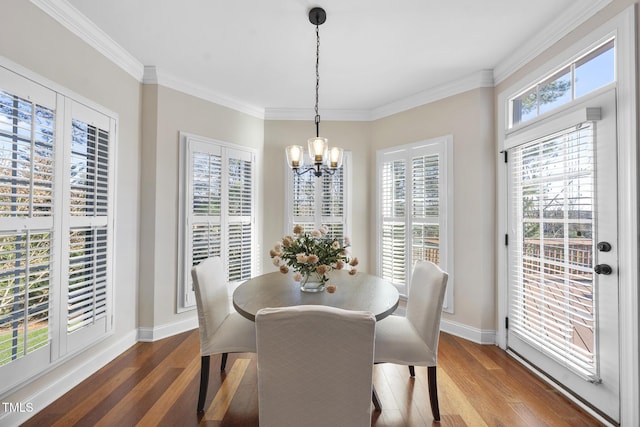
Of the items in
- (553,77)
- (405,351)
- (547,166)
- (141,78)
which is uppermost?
(141,78)

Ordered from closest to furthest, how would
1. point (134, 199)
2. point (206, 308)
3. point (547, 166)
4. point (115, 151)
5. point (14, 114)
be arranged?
point (14, 114) < point (206, 308) < point (547, 166) < point (115, 151) < point (134, 199)

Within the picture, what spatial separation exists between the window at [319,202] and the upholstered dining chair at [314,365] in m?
2.78

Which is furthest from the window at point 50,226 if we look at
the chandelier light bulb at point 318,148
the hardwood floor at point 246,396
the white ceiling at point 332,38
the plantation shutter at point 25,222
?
the chandelier light bulb at point 318,148

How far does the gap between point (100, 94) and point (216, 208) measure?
1.51 meters

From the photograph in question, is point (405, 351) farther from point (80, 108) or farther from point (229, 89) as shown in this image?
point (229, 89)

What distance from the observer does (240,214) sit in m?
3.76

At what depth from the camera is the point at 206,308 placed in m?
1.97

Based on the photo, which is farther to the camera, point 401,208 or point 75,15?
point 401,208

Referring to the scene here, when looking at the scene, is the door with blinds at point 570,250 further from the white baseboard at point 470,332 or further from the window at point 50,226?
the window at point 50,226

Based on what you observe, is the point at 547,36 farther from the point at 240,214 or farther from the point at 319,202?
the point at 240,214

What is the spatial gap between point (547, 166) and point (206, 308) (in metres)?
2.73

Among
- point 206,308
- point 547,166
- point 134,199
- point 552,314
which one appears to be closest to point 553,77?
point 547,166

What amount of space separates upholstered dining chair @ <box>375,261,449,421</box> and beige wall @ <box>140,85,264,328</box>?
2.30 metres

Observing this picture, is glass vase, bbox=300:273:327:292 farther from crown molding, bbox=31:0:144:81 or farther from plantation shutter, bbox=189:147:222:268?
crown molding, bbox=31:0:144:81
